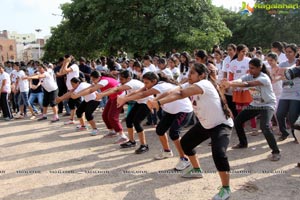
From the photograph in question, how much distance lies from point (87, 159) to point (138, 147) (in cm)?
104

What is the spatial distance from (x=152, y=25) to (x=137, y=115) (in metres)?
12.6

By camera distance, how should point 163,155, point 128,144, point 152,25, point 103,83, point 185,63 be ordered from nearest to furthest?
1. point 163,155
2. point 128,144
3. point 103,83
4. point 185,63
5. point 152,25

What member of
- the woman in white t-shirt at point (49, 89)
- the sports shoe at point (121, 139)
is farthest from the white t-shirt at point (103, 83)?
the woman in white t-shirt at point (49, 89)

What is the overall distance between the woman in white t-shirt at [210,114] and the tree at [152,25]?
13.4 metres

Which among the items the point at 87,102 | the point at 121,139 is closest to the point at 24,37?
the point at 87,102

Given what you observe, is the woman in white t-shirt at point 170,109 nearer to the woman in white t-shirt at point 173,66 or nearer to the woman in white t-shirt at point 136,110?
the woman in white t-shirt at point 136,110

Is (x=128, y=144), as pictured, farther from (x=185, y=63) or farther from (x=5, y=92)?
(x=5, y=92)

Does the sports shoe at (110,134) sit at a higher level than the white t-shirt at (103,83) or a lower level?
lower

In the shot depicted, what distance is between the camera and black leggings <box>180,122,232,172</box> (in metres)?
3.88

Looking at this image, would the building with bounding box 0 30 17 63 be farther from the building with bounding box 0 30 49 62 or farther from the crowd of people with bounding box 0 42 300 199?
the crowd of people with bounding box 0 42 300 199

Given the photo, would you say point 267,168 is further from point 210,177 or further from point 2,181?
point 2,181

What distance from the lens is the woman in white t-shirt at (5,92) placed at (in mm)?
10398

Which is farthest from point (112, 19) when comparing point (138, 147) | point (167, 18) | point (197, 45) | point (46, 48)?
point (46, 48)

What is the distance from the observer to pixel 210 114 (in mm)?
4062
